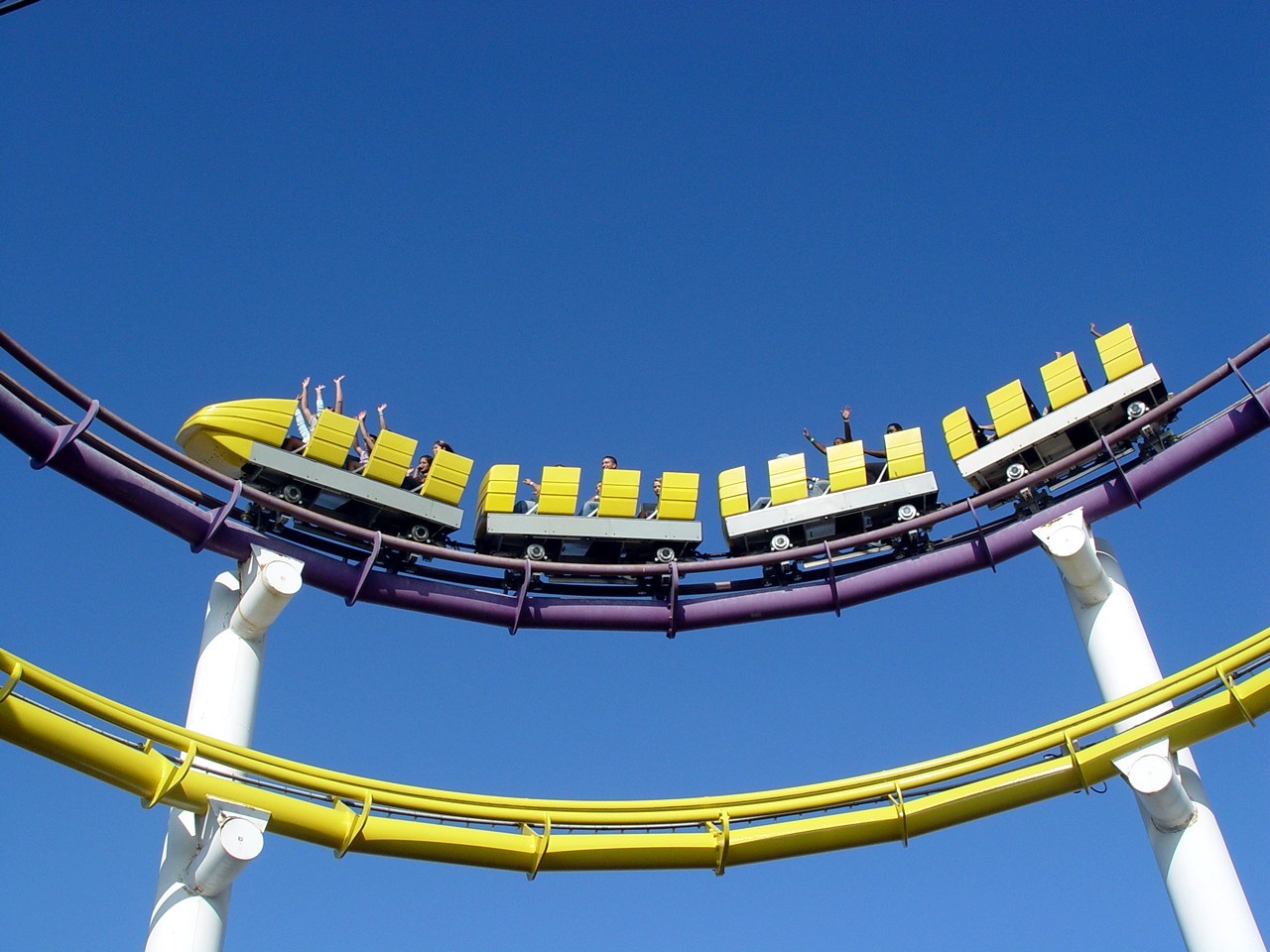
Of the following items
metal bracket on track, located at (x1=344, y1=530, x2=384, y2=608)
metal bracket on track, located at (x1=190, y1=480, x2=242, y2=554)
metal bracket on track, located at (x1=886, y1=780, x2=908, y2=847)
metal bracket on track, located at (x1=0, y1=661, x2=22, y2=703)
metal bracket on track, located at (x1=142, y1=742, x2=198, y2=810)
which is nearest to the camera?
metal bracket on track, located at (x1=0, y1=661, x2=22, y2=703)

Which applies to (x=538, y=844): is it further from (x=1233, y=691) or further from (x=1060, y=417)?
(x=1060, y=417)

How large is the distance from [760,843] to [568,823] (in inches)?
56.9

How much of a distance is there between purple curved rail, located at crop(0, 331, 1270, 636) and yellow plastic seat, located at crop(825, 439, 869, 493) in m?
0.63

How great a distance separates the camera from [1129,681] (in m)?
12.0

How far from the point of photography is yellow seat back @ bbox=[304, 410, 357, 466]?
43.5ft

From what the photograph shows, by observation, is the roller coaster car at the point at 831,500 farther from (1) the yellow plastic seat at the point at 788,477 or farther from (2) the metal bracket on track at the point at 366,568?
(2) the metal bracket on track at the point at 366,568

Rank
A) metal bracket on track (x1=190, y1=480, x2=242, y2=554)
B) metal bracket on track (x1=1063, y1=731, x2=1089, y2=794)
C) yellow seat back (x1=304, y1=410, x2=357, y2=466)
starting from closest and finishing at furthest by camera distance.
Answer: metal bracket on track (x1=1063, y1=731, x2=1089, y2=794) < metal bracket on track (x1=190, y1=480, x2=242, y2=554) < yellow seat back (x1=304, y1=410, x2=357, y2=466)

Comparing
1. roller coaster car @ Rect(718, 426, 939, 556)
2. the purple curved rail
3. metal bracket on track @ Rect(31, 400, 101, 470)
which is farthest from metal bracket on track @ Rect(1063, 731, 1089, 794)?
metal bracket on track @ Rect(31, 400, 101, 470)

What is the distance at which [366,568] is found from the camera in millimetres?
12992

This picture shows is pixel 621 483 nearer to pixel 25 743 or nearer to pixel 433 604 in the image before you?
pixel 433 604

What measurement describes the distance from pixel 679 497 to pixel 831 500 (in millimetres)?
1417

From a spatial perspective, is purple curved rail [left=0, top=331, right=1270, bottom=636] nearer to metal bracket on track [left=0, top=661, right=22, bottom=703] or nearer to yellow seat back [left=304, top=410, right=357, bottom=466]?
yellow seat back [left=304, top=410, right=357, bottom=466]

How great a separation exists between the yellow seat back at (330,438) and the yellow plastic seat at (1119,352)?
670 centimetres

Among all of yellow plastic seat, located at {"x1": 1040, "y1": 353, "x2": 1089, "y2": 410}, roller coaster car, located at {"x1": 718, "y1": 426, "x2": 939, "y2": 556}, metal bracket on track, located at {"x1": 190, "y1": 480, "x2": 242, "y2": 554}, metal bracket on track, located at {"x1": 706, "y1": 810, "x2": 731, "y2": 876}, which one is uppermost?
yellow plastic seat, located at {"x1": 1040, "y1": 353, "x2": 1089, "y2": 410}
